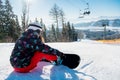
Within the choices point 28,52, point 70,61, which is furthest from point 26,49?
point 70,61

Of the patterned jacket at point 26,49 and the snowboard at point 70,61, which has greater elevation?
the patterned jacket at point 26,49

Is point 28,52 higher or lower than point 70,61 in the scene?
higher

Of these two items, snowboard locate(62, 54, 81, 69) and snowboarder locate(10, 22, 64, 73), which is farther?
snowboard locate(62, 54, 81, 69)

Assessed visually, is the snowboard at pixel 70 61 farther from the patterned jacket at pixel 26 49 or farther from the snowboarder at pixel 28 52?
the patterned jacket at pixel 26 49

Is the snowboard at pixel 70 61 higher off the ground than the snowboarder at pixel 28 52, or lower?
lower

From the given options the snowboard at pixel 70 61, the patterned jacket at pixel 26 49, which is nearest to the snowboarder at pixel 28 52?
the patterned jacket at pixel 26 49

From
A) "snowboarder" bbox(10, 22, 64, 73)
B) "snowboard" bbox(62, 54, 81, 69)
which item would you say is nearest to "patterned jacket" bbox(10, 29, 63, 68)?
"snowboarder" bbox(10, 22, 64, 73)

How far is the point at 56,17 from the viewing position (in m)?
53.9

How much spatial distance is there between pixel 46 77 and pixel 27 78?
0.37 m

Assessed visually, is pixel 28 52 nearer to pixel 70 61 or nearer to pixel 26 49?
pixel 26 49

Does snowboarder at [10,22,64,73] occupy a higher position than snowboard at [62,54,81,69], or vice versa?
snowboarder at [10,22,64,73]

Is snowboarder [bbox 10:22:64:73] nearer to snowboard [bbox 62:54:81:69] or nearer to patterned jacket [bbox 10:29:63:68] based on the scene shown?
patterned jacket [bbox 10:29:63:68]

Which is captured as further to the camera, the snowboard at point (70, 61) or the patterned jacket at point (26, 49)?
the snowboard at point (70, 61)

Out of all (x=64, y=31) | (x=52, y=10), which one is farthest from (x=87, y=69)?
(x=64, y=31)
